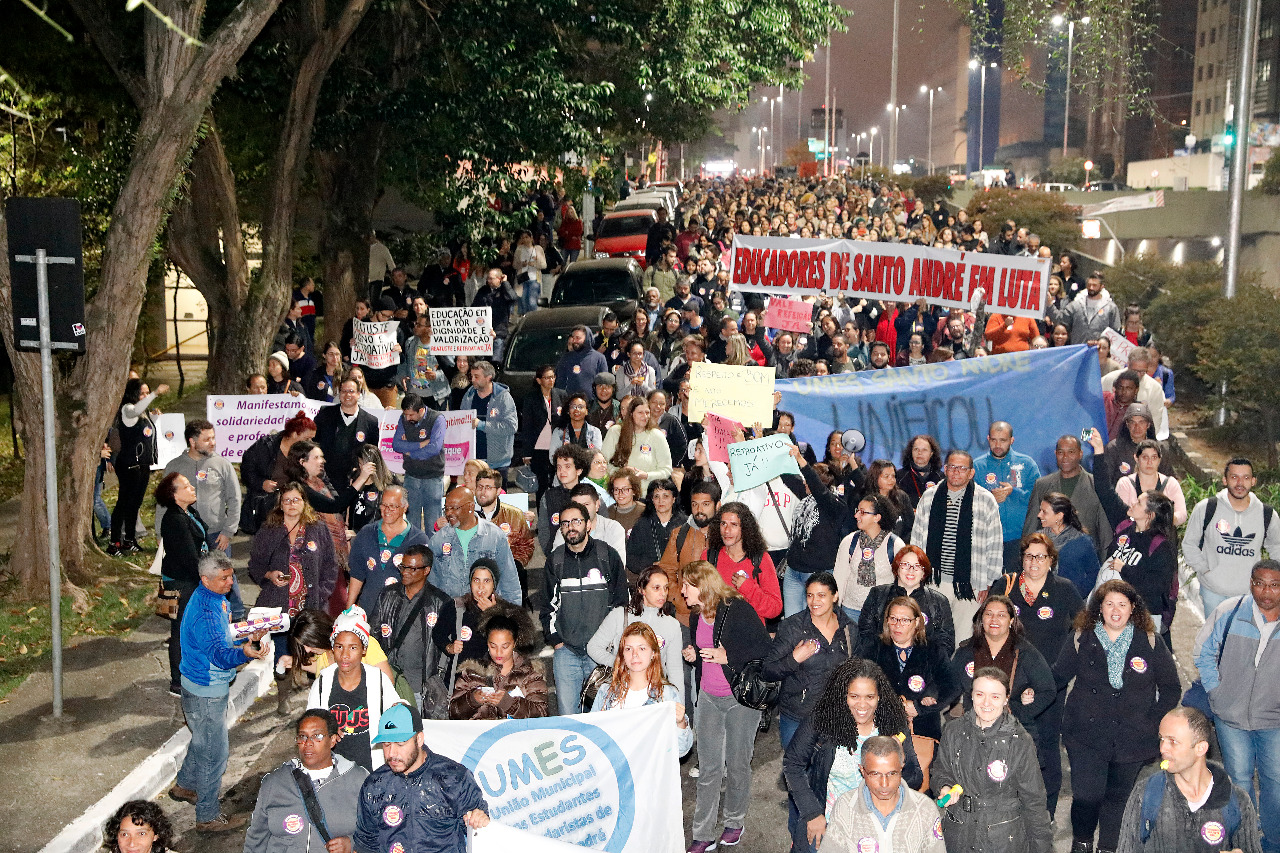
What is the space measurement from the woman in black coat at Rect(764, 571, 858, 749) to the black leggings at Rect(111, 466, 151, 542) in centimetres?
822

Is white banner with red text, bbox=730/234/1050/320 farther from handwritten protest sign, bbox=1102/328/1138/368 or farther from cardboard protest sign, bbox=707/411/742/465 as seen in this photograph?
cardboard protest sign, bbox=707/411/742/465

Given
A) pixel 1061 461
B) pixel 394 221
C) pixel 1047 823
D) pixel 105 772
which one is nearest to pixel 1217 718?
pixel 1047 823

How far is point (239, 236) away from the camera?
17453 millimetres

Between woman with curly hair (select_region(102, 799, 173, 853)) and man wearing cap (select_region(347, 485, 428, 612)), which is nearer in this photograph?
woman with curly hair (select_region(102, 799, 173, 853))

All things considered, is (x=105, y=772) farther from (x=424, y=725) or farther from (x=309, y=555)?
(x=424, y=725)

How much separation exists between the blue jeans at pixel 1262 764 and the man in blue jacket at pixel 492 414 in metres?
6.99

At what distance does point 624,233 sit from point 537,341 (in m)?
16.2

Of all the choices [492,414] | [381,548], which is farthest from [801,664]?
[492,414]

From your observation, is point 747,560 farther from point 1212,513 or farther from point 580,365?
point 580,365

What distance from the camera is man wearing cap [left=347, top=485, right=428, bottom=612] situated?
30.1 feet

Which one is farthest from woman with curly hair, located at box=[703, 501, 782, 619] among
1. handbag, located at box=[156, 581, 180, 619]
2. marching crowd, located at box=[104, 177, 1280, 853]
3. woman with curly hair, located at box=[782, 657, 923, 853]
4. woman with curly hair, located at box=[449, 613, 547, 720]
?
handbag, located at box=[156, 581, 180, 619]

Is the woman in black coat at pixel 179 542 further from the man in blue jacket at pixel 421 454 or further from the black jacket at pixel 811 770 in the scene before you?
the black jacket at pixel 811 770

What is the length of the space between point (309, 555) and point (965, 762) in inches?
194

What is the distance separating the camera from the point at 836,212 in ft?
122
